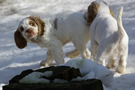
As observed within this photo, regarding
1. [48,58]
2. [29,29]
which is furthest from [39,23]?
[48,58]

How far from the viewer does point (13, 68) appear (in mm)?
5871

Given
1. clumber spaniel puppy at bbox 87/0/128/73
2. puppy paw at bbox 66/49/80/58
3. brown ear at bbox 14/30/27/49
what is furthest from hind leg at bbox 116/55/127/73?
brown ear at bbox 14/30/27/49

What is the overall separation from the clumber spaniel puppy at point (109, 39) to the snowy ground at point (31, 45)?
1.00ft

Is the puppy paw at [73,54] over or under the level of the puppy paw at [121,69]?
over

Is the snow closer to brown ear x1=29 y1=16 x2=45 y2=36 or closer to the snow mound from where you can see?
the snow mound

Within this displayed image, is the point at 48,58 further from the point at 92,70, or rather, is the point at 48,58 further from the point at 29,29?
the point at 92,70

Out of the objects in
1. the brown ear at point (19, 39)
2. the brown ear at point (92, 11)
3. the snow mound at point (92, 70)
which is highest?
the brown ear at point (92, 11)

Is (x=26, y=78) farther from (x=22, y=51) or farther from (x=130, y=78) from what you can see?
(x=22, y=51)

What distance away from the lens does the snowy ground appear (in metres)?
4.93

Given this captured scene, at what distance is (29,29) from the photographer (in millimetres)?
4879

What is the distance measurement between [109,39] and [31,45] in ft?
11.6

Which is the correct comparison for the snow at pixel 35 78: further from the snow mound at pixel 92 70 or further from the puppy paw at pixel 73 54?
the puppy paw at pixel 73 54

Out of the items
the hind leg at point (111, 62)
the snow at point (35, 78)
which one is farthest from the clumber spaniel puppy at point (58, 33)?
the snow at point (35, 78)

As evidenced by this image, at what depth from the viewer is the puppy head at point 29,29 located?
4910 millimetres
